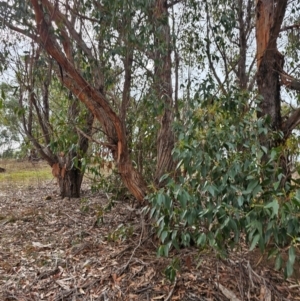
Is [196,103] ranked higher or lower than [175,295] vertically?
higher

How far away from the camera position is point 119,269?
2893mm

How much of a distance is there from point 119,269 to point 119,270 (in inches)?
0.5

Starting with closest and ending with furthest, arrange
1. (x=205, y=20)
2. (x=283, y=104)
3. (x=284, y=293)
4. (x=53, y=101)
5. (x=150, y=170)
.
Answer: (x=284, y=293)
(x=150, y=170)
(x=283, y=104)
(x=205, y=20)
(x=53, y=101)

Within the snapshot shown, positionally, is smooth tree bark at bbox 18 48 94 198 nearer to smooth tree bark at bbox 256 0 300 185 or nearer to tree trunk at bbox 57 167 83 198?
tree trunk at bbox 57 167 83 198

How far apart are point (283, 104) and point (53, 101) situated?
3.36 m

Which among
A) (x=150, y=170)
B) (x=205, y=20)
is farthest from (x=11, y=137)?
(x=205, y=20)

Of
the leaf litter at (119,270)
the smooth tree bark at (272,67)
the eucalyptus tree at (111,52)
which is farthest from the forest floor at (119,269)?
the smooth tree bark at (272,67)

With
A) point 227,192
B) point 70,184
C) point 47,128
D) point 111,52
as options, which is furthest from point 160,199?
point 70,184

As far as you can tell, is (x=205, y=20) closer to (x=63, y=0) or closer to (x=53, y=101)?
(x=63, y=0)

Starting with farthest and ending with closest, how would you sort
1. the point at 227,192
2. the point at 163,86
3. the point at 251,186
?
the point at 163,86
the point at 227,192
the point at 251,186

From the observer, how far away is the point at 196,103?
2986 mm

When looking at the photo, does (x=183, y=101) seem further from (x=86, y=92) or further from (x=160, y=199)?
(x=160, y=199)

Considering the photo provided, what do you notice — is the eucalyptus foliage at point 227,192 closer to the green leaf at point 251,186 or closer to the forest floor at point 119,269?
the green leaf at point 251,186

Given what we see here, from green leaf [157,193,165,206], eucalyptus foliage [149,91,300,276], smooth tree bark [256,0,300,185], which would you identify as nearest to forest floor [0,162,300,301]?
eucalyptus foliage [149,91,300,276]
